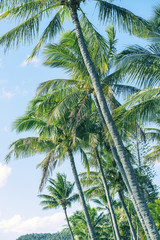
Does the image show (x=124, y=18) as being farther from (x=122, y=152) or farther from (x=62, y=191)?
(x=62, y=191)

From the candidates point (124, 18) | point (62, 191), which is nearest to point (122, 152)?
point (124, 18)

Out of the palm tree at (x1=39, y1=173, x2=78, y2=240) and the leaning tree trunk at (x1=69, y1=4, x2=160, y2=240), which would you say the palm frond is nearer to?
the leaning tree trunk at (x1=69, y1=4, x2=160, y2=240)

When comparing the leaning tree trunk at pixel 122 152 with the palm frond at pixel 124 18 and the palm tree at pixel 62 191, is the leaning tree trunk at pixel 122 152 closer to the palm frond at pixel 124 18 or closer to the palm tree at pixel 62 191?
the palm frond at pixel 124 18

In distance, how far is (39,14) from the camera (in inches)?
330

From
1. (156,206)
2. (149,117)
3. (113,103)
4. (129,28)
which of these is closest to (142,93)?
(149,117)

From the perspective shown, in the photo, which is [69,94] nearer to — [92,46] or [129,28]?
[92,46]

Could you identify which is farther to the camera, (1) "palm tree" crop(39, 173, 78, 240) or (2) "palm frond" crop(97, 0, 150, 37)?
(1) "palm tree" crop(39, 173, 78, 240)

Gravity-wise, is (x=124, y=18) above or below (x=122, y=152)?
above

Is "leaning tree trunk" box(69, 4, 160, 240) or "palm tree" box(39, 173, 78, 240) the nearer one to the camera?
"leaning tree trunk" box(69, 4, 160, 240)

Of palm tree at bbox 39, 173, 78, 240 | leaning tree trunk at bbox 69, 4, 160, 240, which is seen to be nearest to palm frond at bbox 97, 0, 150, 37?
leaning tree trunk at bbox 69, 4, 160, 240

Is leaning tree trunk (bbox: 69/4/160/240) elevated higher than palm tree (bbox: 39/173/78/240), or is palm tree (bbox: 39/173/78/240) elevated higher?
palm tree (bbox: 39/173/78/240)

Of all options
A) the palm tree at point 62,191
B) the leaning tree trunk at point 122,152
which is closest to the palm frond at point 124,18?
the leaning tree trunk at point 122,152

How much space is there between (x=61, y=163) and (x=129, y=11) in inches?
303

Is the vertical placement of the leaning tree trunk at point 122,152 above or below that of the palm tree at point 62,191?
below
